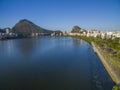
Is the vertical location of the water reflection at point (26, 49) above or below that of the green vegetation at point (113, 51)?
below

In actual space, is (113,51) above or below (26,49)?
above

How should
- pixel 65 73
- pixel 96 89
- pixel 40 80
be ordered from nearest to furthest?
pixel 96 89, pixel 40 80, pixel 65 73

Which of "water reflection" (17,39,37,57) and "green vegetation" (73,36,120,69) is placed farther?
"water reflection" (17,39,37,57)

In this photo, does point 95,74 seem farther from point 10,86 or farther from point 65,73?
point 10,86

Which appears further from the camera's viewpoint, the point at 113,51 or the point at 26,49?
the point at 26,49

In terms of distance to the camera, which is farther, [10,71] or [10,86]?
[10,71]

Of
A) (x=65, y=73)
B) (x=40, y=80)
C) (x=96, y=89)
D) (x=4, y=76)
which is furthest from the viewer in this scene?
(x=65, y=73)

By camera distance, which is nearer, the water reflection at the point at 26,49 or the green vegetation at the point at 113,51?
the green vegetation at the point at 113,51

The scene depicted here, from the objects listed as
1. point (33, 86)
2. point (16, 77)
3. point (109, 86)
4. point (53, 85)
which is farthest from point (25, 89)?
point (109, 86)

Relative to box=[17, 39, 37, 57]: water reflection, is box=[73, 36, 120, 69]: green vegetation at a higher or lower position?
higher

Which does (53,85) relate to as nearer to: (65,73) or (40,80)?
(40,80)
